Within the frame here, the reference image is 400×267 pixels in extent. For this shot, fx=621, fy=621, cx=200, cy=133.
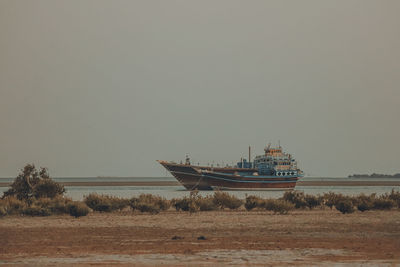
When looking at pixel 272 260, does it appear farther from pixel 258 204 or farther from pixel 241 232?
pixel 258 204

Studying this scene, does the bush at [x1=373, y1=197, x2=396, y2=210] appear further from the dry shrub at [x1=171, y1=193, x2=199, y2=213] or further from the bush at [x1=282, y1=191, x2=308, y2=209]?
the dry shrub at [x1=171, y1=193, x2=199, y2=213]

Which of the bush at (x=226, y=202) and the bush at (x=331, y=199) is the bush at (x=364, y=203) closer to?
the bush at (x=331, y=199)

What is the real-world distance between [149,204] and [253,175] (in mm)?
69691

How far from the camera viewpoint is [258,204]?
115 ft

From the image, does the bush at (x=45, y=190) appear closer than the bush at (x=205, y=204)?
No

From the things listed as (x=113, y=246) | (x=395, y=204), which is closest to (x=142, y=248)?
(x=113, y=246)

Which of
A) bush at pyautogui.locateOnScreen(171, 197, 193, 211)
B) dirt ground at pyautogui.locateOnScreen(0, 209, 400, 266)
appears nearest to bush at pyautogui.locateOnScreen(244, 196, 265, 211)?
bush at pyautogui.locateOnScreen(171, 197, 193, 211)

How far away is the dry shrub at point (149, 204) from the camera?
31.8 meters

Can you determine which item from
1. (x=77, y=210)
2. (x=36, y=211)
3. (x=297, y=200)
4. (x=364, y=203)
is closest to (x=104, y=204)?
(x=77, y=210)

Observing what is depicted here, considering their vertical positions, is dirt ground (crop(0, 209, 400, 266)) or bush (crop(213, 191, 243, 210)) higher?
bush (crop(213, 191, 243, 210))

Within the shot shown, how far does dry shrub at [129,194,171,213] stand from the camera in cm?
3178

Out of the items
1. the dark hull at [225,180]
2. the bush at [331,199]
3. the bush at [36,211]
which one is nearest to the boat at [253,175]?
the dark hull at [225,180]

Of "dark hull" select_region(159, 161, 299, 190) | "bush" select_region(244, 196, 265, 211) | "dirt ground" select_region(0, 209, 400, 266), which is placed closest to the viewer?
"dirt ground" select_region(0, 209, 400, 266)

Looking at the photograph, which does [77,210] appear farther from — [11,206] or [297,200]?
[297,200]
